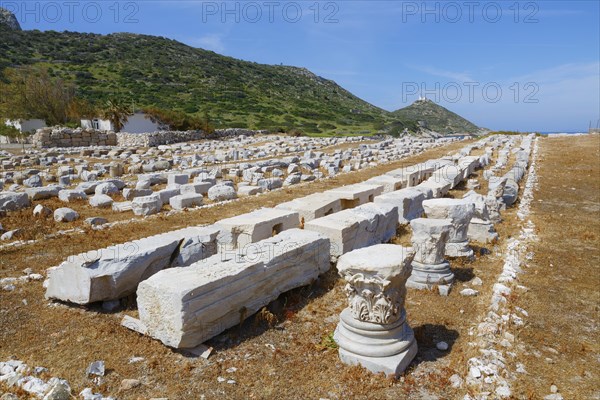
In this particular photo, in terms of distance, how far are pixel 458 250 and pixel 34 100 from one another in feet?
138

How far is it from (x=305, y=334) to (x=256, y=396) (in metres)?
1.24

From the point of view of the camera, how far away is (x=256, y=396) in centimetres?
388

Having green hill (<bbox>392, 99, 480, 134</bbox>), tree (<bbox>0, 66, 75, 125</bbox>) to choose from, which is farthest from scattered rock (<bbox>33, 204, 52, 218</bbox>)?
green hill (<bbox>392, 99, 480, 134</bbox>)

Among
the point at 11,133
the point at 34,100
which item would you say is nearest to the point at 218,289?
the point at 11,133

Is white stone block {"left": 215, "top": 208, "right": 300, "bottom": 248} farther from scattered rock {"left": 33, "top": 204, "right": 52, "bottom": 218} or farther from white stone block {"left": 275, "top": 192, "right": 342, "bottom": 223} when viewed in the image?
scattered rock {"left": 33, "top": 204, "right": 52, "bottom": 218}

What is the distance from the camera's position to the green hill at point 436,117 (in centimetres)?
7559

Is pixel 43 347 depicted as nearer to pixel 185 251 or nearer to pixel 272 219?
pixel 185 251

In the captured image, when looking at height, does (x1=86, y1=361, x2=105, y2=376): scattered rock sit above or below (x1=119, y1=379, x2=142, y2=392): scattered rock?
above

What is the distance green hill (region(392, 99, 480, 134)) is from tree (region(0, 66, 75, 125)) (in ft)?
182

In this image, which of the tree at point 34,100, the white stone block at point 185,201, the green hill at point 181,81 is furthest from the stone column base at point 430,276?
the tree at point 34,100

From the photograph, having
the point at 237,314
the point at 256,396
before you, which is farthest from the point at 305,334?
the point at 256,396

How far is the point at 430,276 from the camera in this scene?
20.7 ft

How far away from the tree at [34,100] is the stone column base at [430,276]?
131 feet

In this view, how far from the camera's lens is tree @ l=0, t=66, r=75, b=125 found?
36522 millimetres
